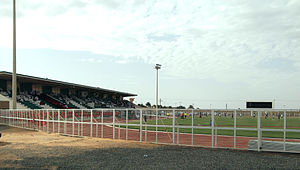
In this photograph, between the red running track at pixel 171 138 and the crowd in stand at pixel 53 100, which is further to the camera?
the crowd in stand at pixel 53 100

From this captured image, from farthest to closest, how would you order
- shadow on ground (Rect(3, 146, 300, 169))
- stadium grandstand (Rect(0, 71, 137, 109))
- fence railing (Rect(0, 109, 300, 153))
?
stadium grandstand (Rect(0, 71, 137, 109)) → fence railing (Rect(0, 109, 300, 153)) → shadow on ground (Rect(3, 146, 300, 169))

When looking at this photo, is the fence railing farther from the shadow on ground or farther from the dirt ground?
the shadow on ground

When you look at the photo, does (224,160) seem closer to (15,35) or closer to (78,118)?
(78,118)

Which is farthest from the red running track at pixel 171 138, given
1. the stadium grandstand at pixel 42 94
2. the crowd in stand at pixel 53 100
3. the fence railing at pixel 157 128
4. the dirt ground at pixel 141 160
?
the crowd in stand at pixel 53 100

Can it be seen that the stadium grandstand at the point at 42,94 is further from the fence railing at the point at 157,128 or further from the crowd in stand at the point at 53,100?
the fence railing at the point at 157,128

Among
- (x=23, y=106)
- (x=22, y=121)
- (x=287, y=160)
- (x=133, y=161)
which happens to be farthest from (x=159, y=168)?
(x=23, y=106)

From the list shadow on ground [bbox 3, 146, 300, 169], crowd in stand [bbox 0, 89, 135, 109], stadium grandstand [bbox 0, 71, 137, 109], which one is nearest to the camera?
shadow on ground [bbox 3, 146, 300, 169]

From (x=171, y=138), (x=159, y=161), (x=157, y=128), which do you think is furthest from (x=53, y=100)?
(x=159, y=161)

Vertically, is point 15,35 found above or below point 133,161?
above

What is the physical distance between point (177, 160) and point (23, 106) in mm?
38089

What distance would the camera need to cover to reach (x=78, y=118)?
77.2 feet

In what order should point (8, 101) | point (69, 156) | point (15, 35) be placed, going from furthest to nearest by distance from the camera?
point (8, 101) → point (15, 35) → point (69, 156)

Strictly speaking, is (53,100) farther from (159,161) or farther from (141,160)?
(159,161)

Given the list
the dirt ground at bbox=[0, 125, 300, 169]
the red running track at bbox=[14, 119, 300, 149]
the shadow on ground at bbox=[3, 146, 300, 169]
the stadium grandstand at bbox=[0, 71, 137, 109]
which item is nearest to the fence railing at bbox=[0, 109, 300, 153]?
the red running track at bbox=[14, 119, 300, 149]
